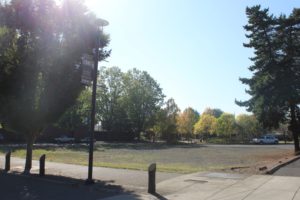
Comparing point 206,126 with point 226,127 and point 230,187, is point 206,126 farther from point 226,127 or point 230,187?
point 230,187

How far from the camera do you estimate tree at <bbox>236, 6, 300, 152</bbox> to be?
4206cm

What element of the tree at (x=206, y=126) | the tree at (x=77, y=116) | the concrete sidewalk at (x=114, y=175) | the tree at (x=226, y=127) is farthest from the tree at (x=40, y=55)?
the tree at (x=206, y=126)

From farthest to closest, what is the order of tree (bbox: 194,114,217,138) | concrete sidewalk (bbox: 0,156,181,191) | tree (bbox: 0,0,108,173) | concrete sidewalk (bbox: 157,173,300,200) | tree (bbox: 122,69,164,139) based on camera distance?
tree (bbox: 194,114,217,138) < tree (bbox: 122,69,164,139) < tree (bbox: 0,0,108,173) < concrete sidewalk (bbox: 0,156,181,191) < concrete sidewalk (bbox: 157,173,300,200)

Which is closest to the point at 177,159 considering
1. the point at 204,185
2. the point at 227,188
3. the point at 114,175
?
the point at 114,175

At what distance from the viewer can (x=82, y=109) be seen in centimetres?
8519

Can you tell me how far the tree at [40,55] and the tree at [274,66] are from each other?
26139mm

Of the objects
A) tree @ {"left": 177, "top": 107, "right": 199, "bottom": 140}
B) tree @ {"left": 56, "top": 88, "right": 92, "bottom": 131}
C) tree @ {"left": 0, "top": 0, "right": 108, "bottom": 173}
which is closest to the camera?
tree @ {"left": 0, "top": 0, "right": 108, "bottom": 173}

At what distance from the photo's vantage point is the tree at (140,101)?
93.9 metres

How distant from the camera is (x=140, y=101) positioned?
9400 cm

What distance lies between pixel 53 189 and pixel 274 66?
31764 mm

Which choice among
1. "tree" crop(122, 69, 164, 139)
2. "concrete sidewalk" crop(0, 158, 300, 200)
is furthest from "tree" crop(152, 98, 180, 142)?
"concrete sidewalk" crop(0, 158, 300, 200)

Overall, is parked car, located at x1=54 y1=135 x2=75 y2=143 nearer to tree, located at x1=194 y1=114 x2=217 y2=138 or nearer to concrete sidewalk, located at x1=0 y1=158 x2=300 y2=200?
tree, located at x1=194 y1=114 x2=217 y2=138

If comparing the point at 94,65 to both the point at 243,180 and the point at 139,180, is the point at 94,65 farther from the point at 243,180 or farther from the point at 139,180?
the point at 243,180

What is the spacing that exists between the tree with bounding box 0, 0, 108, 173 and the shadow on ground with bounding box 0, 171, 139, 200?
3357 millimetres
